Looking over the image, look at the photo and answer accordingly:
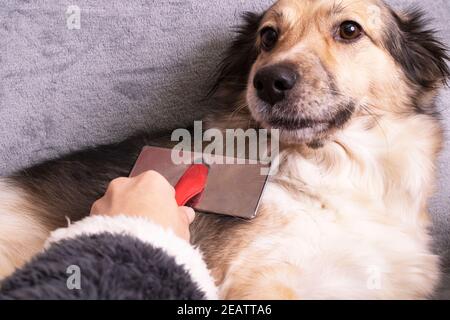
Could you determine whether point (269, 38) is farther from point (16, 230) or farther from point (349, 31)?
point (16, 230)

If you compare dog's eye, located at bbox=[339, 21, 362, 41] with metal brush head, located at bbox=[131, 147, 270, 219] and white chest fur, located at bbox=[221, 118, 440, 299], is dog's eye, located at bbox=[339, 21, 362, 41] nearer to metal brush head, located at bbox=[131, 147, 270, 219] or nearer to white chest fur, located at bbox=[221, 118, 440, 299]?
white chest fur, located at bbox=[221, 118, 440, 299]

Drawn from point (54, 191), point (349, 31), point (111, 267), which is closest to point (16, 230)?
point (54, 191)

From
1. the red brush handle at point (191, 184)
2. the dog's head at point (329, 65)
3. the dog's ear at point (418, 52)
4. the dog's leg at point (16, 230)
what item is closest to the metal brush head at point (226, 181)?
the red brush handle at point (191, 184)

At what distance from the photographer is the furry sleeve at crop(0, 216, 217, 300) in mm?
716

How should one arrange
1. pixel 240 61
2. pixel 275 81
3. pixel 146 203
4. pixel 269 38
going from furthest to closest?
pixel 240 61 → pixel 269 38 → pixel 275 81 → pixel 146 203

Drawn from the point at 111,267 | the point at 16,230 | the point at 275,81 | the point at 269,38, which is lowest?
the point at 16,230

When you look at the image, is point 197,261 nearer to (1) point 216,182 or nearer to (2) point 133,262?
(2) point 133,262

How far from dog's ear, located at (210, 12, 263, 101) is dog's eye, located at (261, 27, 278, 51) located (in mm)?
77

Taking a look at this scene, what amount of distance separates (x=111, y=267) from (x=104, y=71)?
3.34 feet

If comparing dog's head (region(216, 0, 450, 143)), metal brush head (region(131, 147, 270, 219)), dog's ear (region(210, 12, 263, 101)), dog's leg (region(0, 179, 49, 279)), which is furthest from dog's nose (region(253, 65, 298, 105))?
dog's leg (region(0, 179, 49, 279))

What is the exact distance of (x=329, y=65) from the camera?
134 centimetres

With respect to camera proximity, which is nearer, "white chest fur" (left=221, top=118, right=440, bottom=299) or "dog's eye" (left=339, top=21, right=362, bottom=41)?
"white chest fur" (left=221, top=118, right=440, bottom=299)

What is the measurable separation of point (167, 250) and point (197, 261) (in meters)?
0.09
